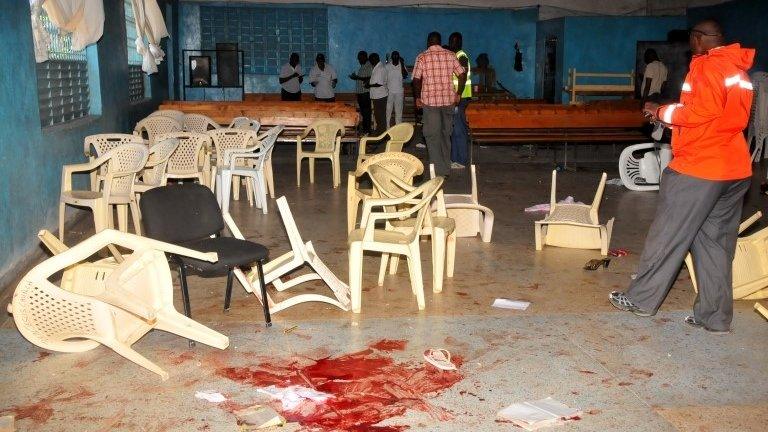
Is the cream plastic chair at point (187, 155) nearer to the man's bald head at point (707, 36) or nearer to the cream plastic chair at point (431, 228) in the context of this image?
the cream plastic chair at point (431, 228)

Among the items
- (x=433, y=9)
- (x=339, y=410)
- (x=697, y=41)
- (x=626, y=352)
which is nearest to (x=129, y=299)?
(x=339, y=410)

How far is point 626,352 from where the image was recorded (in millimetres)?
4633

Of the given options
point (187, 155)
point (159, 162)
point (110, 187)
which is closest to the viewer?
point (110, 187)

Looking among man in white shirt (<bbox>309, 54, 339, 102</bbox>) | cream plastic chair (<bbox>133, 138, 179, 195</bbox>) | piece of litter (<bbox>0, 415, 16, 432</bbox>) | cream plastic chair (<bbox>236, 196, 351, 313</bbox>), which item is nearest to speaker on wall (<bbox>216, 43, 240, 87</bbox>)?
man in white shirt (<bbox>309, 54, 339, 102</bbox>)

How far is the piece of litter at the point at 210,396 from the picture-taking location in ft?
12.9

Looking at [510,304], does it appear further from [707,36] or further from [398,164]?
[707,36]

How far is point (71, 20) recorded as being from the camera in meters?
8.00

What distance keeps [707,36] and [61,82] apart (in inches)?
253

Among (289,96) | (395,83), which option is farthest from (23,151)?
(289,96)

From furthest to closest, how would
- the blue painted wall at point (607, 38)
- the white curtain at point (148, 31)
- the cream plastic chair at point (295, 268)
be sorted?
the blue painted wall at point (607, 38) < the white curtain at point (148, 31) < the cream plastic chair at point (295, 268)

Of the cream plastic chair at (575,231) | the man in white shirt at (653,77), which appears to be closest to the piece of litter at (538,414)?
the cream plastic chair at (575,231)

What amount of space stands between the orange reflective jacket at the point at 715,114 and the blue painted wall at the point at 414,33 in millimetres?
16728

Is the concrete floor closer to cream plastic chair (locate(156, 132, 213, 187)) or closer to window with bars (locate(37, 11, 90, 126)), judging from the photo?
cream plastic chair (locate(156, 132, 213, 187))

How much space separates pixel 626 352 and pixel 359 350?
1.50 meters
